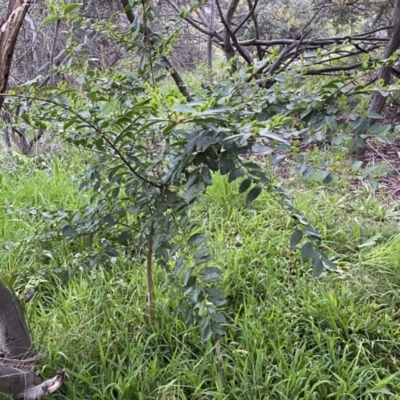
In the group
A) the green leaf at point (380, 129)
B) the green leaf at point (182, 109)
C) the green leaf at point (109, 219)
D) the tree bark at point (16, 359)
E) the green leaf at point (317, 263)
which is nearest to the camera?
the green leaf at point (182, 109)

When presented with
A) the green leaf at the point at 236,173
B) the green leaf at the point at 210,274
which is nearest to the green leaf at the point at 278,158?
the green leaf at the point at 236,173

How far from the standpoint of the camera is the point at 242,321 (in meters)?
1.50

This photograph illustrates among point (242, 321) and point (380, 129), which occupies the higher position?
point (380, 129)

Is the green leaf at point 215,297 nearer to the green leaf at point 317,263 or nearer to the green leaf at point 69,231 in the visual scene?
A: the green leaf at point 317,263

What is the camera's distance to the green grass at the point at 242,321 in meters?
1.27

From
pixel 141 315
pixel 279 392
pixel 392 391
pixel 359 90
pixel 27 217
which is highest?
pixel 359 90

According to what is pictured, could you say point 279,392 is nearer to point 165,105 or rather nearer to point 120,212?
point 120,212

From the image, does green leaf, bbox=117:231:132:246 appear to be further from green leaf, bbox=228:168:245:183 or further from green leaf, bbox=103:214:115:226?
green leaf, bbox=228:168:245:183

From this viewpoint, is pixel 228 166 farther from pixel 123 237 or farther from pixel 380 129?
pixel 123 237

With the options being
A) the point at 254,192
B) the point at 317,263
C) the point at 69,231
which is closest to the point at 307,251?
the point at 317,263

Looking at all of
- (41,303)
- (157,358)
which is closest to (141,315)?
(157,358)

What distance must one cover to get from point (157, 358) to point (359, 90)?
3.33ft

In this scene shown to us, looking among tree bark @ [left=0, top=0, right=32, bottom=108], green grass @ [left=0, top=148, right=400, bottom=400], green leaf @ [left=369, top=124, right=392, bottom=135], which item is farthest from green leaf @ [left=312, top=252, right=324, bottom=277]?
tree bark @ [left=0, top=0, right=32, bottom=108]

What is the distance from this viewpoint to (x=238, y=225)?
217 centimetres
